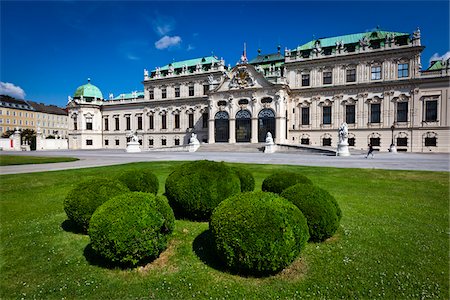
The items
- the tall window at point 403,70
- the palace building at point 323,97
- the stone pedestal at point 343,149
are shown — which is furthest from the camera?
the tall window at point 403,70

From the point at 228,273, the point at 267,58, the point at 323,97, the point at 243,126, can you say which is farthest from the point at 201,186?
the point at 267,58

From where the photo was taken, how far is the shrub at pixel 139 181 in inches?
316

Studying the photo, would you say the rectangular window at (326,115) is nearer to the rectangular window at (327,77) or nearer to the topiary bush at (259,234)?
the rectangular window at (327,77)

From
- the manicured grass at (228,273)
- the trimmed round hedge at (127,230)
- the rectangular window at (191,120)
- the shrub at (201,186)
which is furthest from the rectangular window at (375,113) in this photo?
the trimmed round hedge at (127,230)

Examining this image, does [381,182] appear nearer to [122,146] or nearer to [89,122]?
[122,146]

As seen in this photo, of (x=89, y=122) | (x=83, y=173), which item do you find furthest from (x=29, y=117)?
(x=83, y=173)

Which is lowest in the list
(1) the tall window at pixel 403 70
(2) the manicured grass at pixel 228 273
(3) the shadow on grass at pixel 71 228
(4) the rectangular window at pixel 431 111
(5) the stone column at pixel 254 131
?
(2) the manicured grass at pixel 228 273

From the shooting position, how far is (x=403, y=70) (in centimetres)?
4022

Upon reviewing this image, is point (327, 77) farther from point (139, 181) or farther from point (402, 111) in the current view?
point (139, 181)

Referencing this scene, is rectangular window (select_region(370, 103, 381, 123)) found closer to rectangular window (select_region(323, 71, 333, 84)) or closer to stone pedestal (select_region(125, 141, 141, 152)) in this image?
rectangular window (select_region(323, 71, 333, 84))

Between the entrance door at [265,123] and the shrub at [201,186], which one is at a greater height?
the entrance door at [265,123]

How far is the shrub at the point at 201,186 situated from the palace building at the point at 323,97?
37.2 meters

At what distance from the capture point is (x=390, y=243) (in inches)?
232

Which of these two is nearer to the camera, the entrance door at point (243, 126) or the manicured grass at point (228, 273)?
the manicured grass at point (228, 273)
